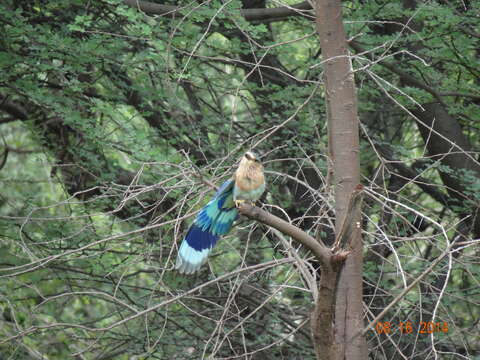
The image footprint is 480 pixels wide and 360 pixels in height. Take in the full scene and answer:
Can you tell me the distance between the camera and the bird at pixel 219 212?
3672 millimetres

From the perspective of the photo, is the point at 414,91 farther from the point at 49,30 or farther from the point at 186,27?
the point at 49,30

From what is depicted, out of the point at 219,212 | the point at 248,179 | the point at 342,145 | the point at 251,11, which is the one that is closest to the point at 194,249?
the point at 219,212

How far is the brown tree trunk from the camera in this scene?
10.5 ft

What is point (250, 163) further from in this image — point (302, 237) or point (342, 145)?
point (302, 237)

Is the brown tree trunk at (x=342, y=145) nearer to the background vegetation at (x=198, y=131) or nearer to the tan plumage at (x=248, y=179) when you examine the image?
the tan plumage at (x=248, y=179)

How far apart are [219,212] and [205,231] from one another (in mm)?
157

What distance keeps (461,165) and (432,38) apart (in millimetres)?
1206

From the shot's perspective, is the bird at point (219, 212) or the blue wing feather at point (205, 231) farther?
the blue wing feather at point (205, 231)

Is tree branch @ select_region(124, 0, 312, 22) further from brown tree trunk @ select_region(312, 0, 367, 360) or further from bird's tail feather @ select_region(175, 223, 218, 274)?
bird's tail feather @ select_region(175, 223, 218, 274)

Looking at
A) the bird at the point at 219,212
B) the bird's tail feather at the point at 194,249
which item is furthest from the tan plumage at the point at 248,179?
the bird's tail feather at the point at 194,249

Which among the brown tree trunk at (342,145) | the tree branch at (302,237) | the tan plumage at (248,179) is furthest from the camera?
the tan plumage at (248,179)

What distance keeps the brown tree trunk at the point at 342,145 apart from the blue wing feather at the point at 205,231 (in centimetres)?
69

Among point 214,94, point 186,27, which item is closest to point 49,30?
point 186,27

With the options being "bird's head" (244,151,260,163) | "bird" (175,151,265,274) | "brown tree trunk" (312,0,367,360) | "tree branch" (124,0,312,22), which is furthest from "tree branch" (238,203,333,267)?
"tree branch" (124,0,312,22)
